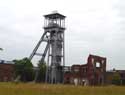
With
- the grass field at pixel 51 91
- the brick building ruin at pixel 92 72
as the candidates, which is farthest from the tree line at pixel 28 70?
the grass field at pixel 51 91

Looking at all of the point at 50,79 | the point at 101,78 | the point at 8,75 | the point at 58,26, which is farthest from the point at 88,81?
the point at 8,75

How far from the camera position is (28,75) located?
83.9 metres

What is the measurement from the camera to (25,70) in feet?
271

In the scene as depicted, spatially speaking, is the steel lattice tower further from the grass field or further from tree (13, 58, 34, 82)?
the grass field

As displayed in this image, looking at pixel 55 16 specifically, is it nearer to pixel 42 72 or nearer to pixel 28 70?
pixel 42 72

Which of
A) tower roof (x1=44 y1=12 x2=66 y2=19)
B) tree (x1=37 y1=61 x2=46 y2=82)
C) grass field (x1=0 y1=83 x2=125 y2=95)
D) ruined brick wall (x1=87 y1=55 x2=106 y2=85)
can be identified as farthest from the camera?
tree (x1=37 y1=61 x2=46 y2=82)

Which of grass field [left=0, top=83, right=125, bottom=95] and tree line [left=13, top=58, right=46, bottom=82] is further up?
tree line [left=13, top=58, right=46, bottom=82]

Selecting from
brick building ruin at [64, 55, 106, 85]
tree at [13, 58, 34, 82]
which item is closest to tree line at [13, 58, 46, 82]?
tree at [13, 58, 34, 82]

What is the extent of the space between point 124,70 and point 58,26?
2681 cm

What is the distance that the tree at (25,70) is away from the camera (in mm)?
82625

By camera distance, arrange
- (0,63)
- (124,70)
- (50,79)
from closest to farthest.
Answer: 1. (50,79)
2. (0,63)
3. (124,70)

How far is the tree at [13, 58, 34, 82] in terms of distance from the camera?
82625 mm

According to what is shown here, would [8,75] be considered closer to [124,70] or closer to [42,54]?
[42,54]

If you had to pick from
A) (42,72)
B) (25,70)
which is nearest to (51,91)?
(25,70)
